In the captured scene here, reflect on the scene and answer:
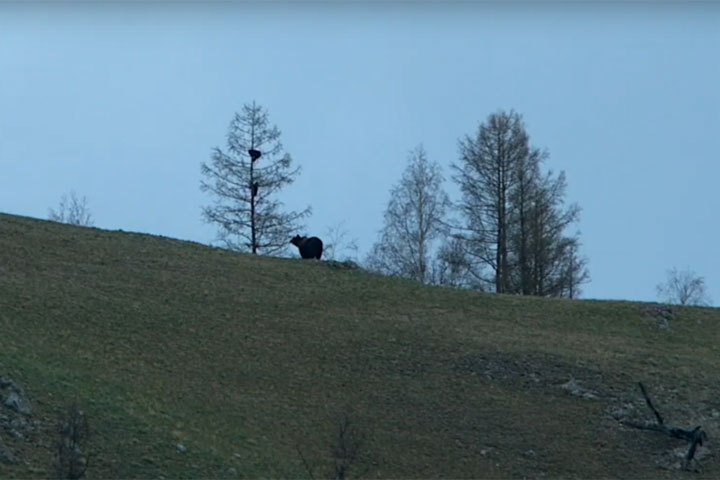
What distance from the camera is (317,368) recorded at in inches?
979

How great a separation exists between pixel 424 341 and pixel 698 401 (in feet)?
17.9

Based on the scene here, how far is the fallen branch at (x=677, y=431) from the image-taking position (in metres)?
22.5

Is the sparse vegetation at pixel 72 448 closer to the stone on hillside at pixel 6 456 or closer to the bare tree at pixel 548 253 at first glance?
the stone on hillside at pixel 6 456

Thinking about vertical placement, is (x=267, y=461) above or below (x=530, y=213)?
below

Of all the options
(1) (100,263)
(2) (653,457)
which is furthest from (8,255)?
(2) (653,457)

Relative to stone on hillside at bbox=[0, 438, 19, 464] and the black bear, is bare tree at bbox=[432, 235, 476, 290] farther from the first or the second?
stone on hillside at bbox=[0, 438, 19, 464]

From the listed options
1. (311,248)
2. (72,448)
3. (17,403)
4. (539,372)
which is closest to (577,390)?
(539,372)

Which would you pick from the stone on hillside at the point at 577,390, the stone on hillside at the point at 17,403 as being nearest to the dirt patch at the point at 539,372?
the stone on hillside at the point at 577,390

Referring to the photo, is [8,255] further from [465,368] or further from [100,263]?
[465,368]

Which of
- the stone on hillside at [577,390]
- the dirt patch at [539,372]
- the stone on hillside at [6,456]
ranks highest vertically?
the dirt patch at [539,372]

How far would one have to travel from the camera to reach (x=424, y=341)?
27.5 m

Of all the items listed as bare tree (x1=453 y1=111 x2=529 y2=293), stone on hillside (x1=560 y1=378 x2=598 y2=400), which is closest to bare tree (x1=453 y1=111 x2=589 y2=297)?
bare tree (x1=453 y1=111 x2=529 y2=293)

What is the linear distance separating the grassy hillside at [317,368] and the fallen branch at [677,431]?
0.15 meters

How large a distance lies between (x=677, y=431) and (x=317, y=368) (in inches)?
253
